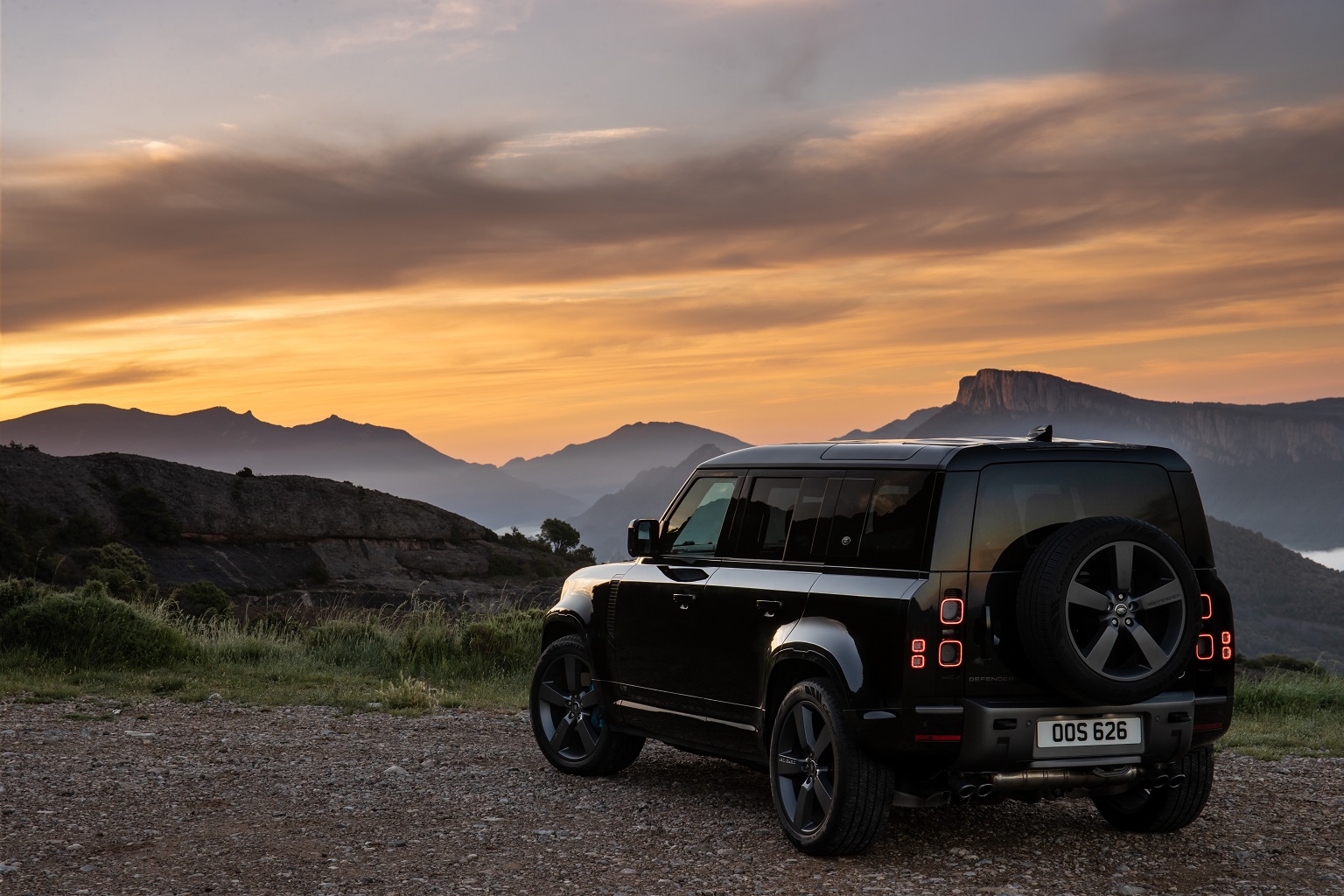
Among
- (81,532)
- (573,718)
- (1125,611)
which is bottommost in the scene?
(81,532)

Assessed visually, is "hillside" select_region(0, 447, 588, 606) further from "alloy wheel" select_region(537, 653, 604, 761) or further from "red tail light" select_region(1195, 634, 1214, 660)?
"red tail light" select_region(1195, 634, 1214, 660)

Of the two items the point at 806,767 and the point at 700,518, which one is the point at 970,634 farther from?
the point at 700,518

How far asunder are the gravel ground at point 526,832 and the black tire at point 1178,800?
4.3 inches

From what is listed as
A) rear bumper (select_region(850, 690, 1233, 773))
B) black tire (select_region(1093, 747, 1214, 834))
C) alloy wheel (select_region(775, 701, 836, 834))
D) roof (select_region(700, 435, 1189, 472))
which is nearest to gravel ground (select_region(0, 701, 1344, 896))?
black tire (select_region(1093, 747, 1214, 834))

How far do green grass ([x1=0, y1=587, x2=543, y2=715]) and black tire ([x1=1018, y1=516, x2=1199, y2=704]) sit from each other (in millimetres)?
7275

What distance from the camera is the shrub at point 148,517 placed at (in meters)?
54.4

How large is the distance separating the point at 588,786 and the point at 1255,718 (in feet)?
22.9

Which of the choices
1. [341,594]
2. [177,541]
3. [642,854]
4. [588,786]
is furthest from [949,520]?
[177,541]

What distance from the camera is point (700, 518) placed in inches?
307

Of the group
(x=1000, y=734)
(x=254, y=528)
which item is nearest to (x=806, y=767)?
(x=1000, y=734)

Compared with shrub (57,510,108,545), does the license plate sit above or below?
above

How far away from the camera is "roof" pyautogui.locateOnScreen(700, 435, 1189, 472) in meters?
6.11

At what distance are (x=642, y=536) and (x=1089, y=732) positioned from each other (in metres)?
3.00

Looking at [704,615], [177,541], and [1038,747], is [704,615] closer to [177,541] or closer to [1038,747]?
[1038,747]
